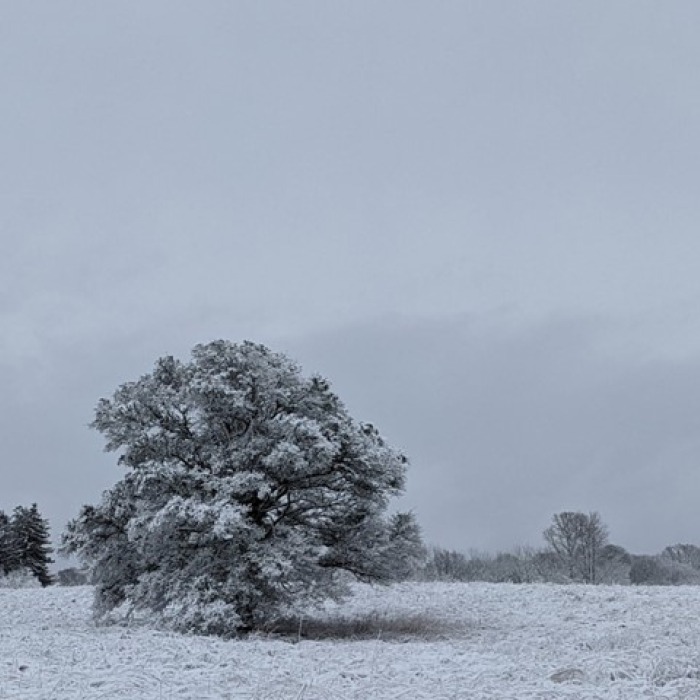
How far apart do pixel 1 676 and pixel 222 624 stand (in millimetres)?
6603

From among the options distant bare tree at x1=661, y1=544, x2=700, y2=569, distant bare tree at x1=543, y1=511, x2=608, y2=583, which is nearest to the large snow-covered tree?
distant bare tree at x1=543, y1=511, x2=608, y2=583

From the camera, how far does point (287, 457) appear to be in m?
16.1

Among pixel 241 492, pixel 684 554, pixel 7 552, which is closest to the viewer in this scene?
pixel 241 492

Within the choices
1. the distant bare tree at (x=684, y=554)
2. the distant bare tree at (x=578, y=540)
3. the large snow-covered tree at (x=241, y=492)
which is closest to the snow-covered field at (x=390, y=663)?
the large snow-covered tree at (x=241, y=492)

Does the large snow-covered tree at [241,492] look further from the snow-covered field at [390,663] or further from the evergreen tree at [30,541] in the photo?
the evergreen tree at [30,541]

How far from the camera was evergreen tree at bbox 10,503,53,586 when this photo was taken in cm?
5409

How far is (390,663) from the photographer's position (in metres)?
10.8

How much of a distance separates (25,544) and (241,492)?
45645mm

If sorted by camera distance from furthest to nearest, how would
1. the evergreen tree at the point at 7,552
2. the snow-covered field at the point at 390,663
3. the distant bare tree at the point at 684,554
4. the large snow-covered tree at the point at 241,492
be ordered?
the distant bare tree at the point at 684,554 < the evergreen tree at the point at 7,552 < the large snow-covered tree at the point at 241,492 < the snow-covered field at the point at 390,663

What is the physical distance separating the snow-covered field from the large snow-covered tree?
59.4 inches

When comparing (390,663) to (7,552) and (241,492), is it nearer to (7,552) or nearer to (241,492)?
(241,492)

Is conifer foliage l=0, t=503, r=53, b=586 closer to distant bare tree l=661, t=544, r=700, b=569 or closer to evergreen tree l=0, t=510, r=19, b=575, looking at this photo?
evergreen tree l=0, t=510, r=19, b=575

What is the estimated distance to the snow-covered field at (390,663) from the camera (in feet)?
28.7

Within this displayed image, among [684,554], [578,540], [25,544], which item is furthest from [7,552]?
[684,554]
